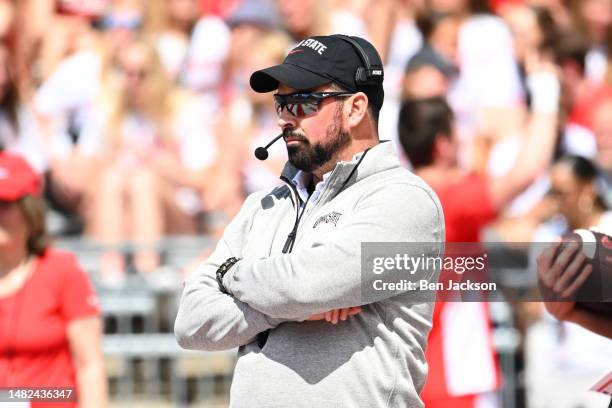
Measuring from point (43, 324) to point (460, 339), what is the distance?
189 centimetres

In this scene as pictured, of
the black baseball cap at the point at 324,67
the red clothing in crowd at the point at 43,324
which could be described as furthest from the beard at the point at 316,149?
the red clothing in crowd at the point at 43,324

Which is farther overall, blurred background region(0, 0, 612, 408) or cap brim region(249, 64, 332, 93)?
blurred background region(0, 0, 612, 408)

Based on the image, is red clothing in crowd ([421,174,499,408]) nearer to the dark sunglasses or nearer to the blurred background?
the blurred background

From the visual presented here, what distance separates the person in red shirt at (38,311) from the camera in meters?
4.80

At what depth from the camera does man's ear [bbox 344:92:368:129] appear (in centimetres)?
369

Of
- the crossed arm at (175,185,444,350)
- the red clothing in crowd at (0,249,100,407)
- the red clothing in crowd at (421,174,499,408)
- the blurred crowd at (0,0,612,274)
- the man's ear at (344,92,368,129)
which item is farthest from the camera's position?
the blurred crowd at (0,0,612,274)

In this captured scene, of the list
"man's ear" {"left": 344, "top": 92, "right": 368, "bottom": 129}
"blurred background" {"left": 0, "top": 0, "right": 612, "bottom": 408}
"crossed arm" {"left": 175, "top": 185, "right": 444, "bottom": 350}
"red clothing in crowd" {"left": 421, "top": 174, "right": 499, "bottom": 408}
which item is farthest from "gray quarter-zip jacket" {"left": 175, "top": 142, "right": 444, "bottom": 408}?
"blurred background" {"left": 0, "top": 0, "right": 612, "bottom": 408}

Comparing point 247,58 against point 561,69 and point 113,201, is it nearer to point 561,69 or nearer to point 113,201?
point 113,201

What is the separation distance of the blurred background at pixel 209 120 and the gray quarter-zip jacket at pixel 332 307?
3000mm

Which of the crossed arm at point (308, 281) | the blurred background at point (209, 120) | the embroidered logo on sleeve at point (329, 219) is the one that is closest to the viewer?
the crossed arm at point (308, 281)

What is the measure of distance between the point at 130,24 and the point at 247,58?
4.37ft

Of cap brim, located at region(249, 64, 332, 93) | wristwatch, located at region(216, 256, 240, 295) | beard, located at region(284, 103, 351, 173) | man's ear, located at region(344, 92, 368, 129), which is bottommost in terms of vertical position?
wristwatch, located at region(216, 256, 240, 295)

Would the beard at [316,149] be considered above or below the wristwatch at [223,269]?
above

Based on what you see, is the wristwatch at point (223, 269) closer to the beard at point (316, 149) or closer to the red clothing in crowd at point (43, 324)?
the beard at point (316, 149)
